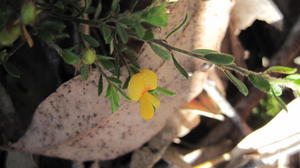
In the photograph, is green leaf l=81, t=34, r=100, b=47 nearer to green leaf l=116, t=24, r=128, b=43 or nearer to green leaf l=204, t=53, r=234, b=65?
green leaf l=116, t=24, r=128, b=43

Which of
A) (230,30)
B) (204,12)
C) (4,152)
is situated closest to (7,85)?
(4,152)

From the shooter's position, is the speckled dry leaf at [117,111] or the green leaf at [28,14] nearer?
the green leaf at [28,14]

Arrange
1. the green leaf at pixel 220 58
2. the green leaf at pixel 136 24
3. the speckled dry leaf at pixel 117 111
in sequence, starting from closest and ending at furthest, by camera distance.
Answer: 1. the green leaf at pixel 136 24
2. the green leaf at pixel 220 58
3. the speckled dry leaf at pixel 117 111

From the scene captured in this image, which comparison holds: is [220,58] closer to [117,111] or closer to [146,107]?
[146,107]

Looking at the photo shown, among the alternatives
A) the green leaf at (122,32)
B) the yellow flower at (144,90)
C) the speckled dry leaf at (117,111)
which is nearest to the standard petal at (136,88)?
the yellow flower at (144,90)

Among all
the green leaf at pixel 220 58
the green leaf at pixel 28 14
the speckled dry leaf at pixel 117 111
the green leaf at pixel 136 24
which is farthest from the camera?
the speckled dry leaf at pixel 117 111

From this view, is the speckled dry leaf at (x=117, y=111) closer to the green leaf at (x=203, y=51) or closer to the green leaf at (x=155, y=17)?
the green leaf at (x=203, y=51)

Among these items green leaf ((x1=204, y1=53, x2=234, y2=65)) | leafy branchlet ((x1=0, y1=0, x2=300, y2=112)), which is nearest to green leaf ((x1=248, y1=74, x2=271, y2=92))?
leafy branchlet ((x1=0, y1=0, x2=300, y2=112))
